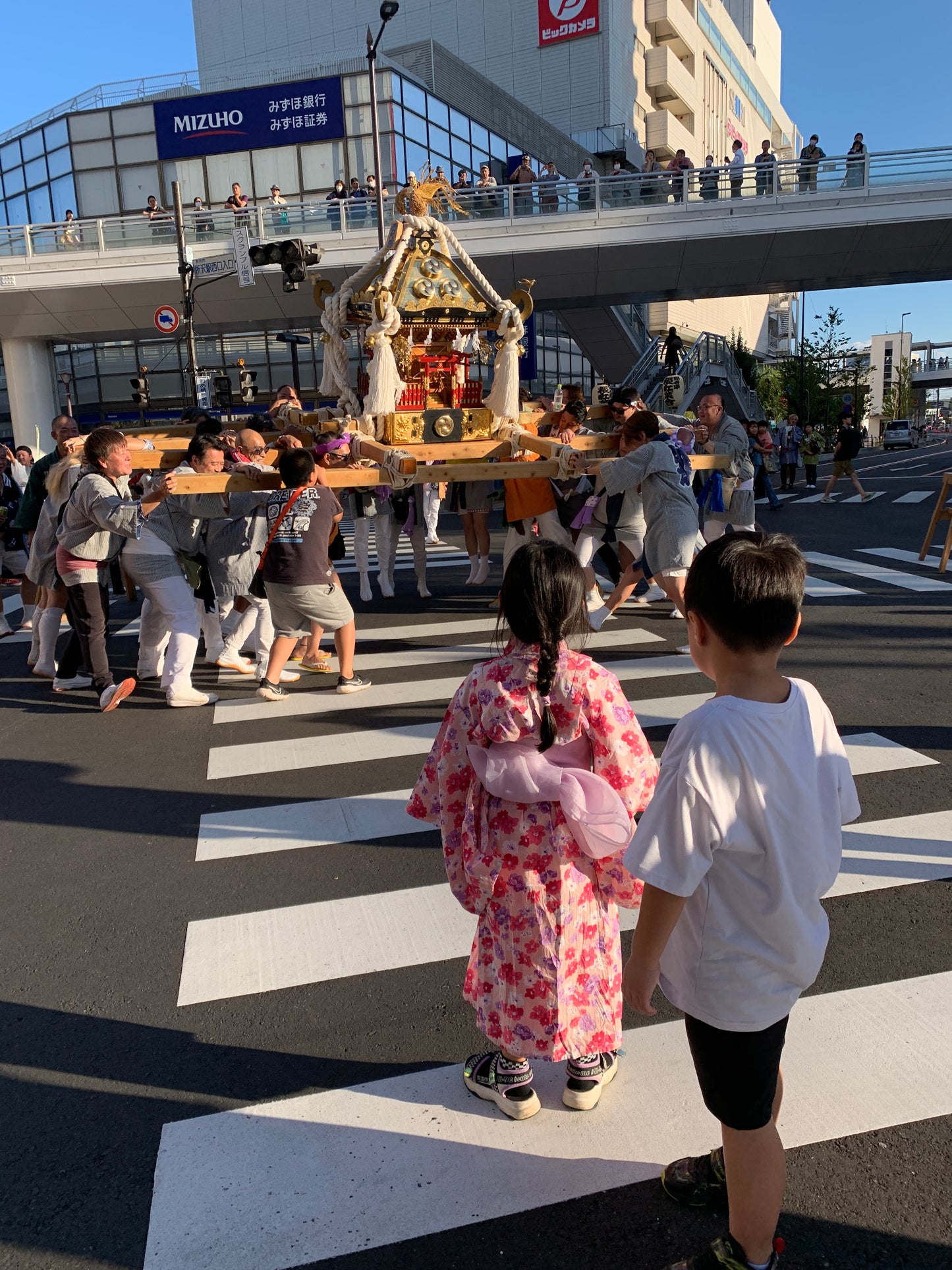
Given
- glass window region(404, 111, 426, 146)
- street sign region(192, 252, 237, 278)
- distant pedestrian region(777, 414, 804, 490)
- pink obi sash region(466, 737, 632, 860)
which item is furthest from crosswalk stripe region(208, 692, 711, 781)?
glass window region(404, 111, 426, 146)

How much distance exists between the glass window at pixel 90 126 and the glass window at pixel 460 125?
40.1 feet

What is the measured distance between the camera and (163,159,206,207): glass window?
31.8 metres

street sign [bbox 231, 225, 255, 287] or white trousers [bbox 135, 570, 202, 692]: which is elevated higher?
street sign [bbox 231, 225, 255, 287]

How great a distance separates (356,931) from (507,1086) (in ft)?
3.93

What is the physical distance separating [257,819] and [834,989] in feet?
9.51

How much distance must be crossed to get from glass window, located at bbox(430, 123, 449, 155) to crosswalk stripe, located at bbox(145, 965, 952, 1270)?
1401 inches

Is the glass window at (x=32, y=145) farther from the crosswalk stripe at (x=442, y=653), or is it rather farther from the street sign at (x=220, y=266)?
the crosswalk stripe at (x=442, y=653)

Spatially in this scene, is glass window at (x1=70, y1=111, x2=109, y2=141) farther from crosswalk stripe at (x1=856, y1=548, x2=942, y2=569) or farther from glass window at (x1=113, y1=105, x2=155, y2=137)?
crosswalk stripe at (x1=856, y1=548, x2=942, y2=569)

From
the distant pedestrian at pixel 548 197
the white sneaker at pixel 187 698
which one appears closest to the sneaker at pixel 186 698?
the white sneaker at pixel 187 698

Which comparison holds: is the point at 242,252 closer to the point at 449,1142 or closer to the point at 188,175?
the point at 449,1142

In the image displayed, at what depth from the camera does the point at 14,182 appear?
34000 millimetres

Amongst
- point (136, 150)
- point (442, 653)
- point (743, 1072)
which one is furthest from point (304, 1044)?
point (136, 150)

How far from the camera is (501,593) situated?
101 inches

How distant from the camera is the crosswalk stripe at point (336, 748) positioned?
5.52 m
